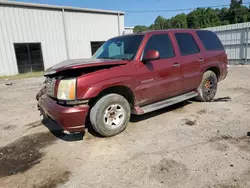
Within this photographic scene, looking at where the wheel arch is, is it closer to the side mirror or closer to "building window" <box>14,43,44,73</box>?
the side mirror

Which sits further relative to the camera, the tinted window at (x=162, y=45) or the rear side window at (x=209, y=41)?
the rear side window at (x=209, y=41)

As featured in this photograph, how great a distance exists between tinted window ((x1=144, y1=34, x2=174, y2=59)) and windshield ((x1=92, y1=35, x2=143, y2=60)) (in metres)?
0.25

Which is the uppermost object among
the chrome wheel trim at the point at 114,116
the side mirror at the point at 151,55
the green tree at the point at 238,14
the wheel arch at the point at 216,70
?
the green tree at the point at 238,14

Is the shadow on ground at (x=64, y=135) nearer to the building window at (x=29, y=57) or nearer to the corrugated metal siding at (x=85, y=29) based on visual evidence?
the building window at (x=29, y=57)

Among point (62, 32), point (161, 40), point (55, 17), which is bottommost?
point (161, 40)

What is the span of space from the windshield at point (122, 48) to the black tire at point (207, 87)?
7.55ft

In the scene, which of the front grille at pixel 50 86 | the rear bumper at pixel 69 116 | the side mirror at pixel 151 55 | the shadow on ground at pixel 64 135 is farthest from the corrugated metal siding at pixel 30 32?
the side mirror at pixel 151 55

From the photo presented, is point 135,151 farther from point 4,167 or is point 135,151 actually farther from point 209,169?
point 4,167

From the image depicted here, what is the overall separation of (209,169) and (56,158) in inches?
89.3

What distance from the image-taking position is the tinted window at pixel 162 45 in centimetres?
421

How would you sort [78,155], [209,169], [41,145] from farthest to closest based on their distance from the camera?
[41,145], [78,155], [209,169]

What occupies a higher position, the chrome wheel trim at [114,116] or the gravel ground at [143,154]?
the chrome wheel trim at [114,116]

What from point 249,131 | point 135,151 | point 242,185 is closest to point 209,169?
point 242,185

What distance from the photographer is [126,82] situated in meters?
3.71
